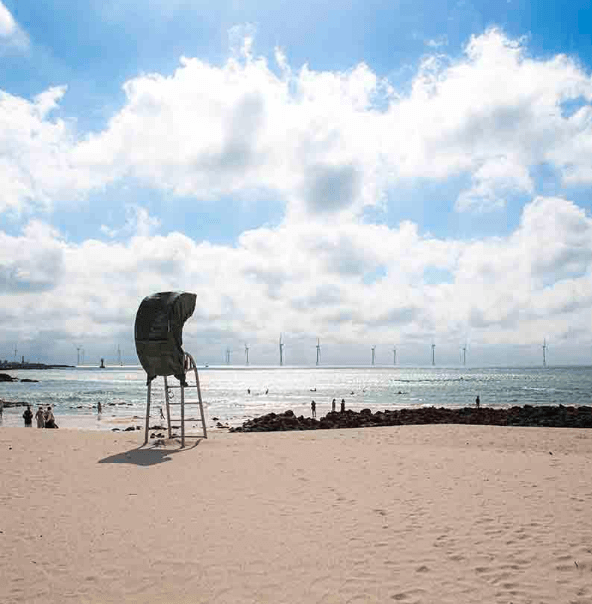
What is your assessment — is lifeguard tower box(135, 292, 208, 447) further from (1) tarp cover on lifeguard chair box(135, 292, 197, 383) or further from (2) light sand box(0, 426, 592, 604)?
(2) light sand box(0, 426, 592, 604)

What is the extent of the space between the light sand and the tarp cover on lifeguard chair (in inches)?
122

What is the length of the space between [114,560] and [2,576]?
1.25 metres

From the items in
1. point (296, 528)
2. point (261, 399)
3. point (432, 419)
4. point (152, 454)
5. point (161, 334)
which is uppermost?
point (161, 334)

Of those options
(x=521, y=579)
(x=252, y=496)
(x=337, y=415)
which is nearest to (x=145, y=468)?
(x=252, y=496)

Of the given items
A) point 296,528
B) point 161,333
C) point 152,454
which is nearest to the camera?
point 296,528

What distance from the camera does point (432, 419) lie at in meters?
29.2

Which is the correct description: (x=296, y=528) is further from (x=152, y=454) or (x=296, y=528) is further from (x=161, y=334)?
(x=161, y=334)

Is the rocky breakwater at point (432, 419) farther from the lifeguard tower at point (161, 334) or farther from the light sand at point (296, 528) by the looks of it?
the light sand at point (296, 528)

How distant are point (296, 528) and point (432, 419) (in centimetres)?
2314

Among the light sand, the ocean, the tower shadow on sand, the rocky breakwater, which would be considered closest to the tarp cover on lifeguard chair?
the tower shadow on sand

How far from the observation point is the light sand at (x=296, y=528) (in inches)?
226

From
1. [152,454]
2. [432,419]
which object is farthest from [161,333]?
[432,419]

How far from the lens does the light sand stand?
5746mm

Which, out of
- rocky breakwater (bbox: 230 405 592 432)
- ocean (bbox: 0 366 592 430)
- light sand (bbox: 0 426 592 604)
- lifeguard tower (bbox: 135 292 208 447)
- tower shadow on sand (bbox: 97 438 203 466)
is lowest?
ocean (bbox: 0 366 592 430)
